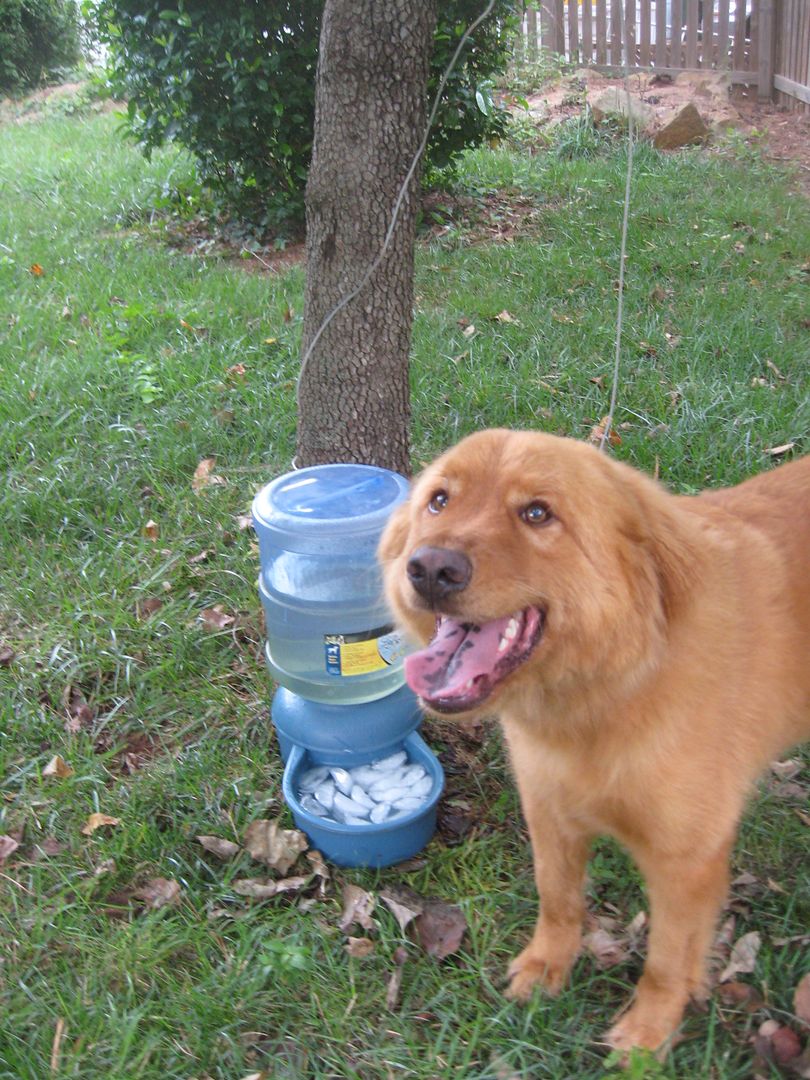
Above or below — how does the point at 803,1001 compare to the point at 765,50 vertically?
below

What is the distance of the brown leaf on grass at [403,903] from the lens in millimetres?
2693

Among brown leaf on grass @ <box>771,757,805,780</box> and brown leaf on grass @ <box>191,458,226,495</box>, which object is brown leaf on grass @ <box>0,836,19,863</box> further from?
brown leaf on grass @ <box>771,757,805,780</box>

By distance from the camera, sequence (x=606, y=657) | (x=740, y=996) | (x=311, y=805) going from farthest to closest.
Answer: (x=311, y=805) → (x=740, y=996) → (x=606, y=657)

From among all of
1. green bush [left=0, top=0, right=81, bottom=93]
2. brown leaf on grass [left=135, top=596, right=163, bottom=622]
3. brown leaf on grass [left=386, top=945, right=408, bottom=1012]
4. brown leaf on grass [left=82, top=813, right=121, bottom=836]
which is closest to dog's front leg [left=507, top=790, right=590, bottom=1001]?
brown leaf on grass [left=386, top=945, right=408, bottom=1012]

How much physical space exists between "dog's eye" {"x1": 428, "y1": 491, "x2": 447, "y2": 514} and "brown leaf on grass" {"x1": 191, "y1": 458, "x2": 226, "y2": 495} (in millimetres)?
2422

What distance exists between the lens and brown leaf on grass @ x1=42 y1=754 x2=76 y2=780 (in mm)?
3178

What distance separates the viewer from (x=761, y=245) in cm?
709

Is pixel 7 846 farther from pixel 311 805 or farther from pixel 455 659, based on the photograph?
pixel 455 659

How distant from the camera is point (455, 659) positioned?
2.16 meters

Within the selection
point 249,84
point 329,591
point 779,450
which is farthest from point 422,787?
point 249,84

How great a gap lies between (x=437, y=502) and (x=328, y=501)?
0.87 m

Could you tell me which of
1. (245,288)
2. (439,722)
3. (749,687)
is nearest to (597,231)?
(245,288)

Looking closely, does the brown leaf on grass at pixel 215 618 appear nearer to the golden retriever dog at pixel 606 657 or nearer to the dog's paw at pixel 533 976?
the golden retriever dog at pixel 606 657

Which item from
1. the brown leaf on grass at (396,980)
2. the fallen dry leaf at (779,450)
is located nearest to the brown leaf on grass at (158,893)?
the brown leaf on grass at (396,980)
